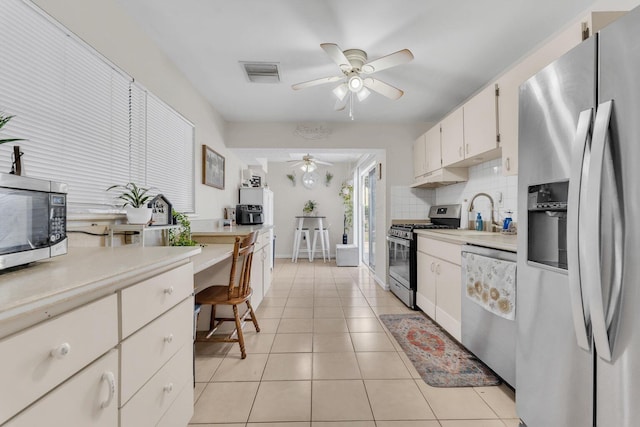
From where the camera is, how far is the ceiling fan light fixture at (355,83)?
2260 millimetres

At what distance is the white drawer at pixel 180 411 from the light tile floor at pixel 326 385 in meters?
0.25

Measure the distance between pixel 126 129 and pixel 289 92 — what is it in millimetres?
1733

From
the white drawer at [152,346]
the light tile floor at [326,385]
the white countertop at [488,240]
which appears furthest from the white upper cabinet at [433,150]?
the white drawer at [152,346]

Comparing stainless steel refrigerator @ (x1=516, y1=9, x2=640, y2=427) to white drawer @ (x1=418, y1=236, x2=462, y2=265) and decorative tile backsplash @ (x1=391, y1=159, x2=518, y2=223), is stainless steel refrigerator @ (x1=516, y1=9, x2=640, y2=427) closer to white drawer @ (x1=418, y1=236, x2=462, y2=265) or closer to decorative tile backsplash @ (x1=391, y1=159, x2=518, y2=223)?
white drawer @ (x1=418, y1=236, x2=462, y2=265)

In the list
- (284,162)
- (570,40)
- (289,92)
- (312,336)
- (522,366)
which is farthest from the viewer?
(284,162)

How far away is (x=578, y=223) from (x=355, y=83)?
1.77m

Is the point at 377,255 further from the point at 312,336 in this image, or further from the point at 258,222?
the point at 312,336

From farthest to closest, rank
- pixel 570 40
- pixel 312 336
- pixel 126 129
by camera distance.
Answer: pixel 312 336 → pixel 126 129 → pixel 570 40

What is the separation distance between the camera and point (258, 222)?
4.44 meters

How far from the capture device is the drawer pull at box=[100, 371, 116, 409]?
0.79m

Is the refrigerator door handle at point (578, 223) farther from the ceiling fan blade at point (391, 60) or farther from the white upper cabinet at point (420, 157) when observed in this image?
the white upper cabinet at point (420, 157)

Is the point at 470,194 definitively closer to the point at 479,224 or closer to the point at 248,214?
the point at 479,224

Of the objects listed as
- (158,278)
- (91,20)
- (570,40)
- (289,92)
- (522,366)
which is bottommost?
(522,366)

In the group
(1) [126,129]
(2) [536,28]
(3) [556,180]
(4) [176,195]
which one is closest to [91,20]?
(1) [126,129]
